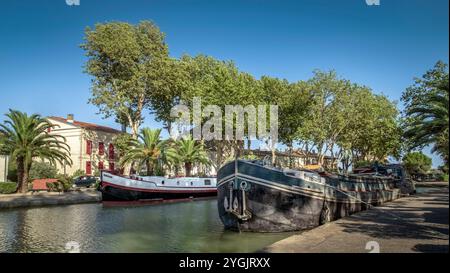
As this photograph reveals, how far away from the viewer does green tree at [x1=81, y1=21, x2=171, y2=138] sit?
45.8 m

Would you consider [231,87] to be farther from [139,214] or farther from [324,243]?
[324,243]

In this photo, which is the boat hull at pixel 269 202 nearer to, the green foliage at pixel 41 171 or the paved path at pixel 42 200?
the paved path at pixel 42 200

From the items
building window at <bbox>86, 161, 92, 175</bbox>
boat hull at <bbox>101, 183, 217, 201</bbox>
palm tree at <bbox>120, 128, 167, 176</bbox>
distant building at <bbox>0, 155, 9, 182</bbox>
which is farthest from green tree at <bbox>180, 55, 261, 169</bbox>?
distant building at <bbox>0, 155, 9, 182</bbox>

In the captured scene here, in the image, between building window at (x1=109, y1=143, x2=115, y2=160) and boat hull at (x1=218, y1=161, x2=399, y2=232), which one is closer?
boat hull at (x1=218, y1=161, x2=399, y2=232)

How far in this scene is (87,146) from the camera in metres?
56.2

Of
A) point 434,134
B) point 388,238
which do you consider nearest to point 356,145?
point 434,134

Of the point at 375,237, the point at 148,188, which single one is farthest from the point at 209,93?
the point at 375,237

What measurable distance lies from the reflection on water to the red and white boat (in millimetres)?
6618

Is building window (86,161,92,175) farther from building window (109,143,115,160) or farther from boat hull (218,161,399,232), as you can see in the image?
boat hull (218,161,399,232)

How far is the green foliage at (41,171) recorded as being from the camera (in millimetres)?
41625

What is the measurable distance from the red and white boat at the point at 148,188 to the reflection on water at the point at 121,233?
6.62 m

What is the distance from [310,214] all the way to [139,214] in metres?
12.3

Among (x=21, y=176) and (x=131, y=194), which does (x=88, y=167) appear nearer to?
(x=21, y=176)

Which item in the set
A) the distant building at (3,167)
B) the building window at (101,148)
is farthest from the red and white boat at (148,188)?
the building window at (101,148)
